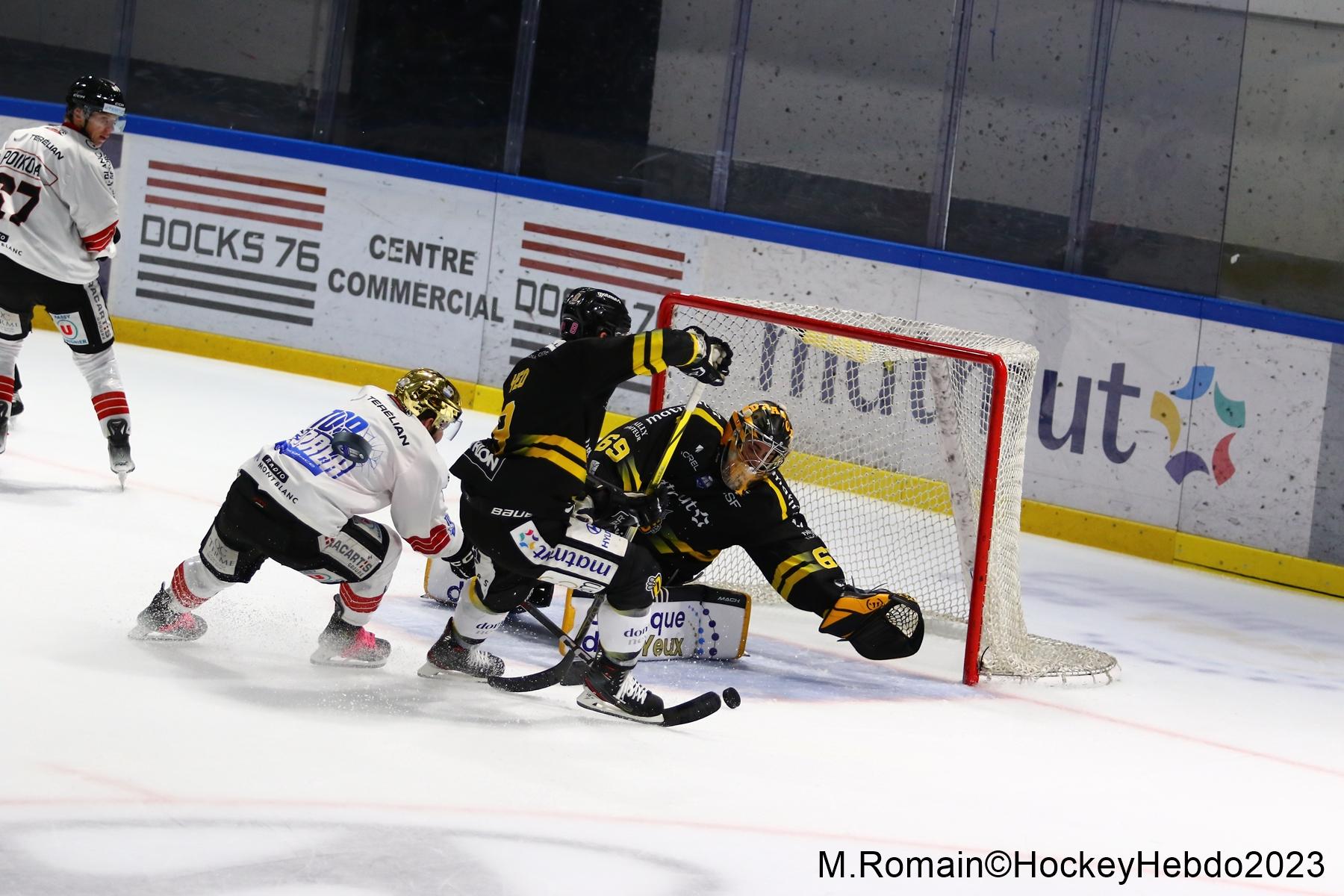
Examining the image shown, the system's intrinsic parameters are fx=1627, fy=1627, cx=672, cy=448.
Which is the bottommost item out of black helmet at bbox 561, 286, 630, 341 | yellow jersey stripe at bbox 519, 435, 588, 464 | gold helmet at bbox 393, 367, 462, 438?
yellow jersey stripe at bbox 519, 435, 588, 464

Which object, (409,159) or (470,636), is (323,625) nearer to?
(470,636)

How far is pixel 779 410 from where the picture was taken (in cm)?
452

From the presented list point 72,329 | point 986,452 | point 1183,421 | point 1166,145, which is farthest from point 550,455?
point 1166,145

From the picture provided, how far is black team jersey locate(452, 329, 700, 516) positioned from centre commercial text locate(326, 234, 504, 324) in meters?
4.62

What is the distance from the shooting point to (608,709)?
394cm

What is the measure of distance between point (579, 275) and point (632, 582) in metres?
4.66

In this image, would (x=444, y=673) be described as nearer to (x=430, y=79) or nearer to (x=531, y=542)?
(x=531, y=542)

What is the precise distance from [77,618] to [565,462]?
131cm

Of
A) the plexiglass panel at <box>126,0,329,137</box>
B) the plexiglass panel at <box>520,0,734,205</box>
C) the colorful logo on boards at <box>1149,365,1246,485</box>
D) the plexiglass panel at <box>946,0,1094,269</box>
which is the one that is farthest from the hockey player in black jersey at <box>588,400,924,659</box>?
the plexiglass panel at <box>126,0,329,137</box>

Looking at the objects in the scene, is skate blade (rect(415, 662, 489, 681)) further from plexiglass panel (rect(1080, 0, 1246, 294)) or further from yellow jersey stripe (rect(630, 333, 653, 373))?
plexiglass panel (rect(1080, 0, 1246, 294))

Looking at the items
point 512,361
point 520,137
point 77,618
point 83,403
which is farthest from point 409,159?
point 77,618

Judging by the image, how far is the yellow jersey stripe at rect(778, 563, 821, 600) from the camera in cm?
468

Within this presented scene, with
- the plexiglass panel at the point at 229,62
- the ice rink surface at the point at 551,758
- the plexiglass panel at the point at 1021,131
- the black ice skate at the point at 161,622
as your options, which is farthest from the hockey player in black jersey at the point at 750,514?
the plexiglass panel at the point at 229,62

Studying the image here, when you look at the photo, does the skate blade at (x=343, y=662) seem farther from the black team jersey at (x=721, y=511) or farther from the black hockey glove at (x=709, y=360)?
the black hockey glove at (x=709, y=360)
